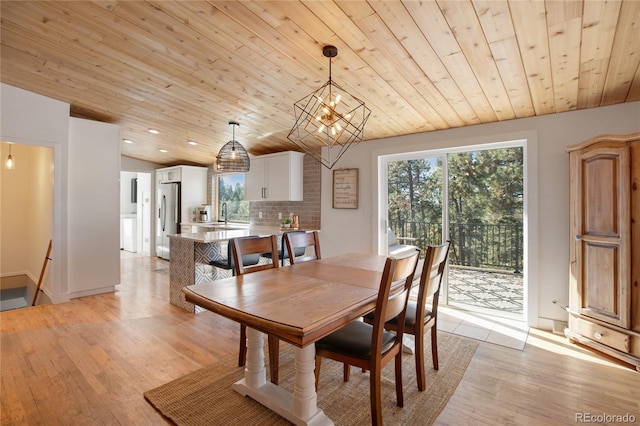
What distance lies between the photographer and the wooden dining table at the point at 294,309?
1285 millimetres

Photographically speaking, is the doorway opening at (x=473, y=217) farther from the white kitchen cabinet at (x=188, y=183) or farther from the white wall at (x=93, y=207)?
the white kitchen cabinet at (x=188, y=183)

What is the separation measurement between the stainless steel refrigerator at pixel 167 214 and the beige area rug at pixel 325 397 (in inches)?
192

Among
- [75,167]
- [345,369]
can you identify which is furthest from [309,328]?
[75,167]

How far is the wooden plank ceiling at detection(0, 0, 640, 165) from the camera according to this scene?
1920 mm

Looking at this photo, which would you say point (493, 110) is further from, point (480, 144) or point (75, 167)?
point (75, 167)

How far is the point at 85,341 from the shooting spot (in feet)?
9.07

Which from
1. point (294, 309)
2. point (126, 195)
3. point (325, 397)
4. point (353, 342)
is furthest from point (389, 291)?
point (126, 195)

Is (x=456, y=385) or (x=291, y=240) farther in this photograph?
(x=291, y=240)

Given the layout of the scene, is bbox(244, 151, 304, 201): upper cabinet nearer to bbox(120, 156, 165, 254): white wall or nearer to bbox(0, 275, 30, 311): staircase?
bbox(120, 156, 165, 254): white wall

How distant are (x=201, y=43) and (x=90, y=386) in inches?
103

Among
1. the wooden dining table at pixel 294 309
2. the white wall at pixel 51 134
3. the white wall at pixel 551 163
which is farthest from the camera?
the white wall at pixel 51 134

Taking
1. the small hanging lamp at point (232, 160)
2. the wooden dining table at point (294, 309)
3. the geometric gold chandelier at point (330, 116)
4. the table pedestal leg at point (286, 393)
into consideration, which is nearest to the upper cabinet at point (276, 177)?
the geometric gold chandelier at point (330, 116)

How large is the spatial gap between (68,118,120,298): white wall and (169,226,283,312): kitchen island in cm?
114

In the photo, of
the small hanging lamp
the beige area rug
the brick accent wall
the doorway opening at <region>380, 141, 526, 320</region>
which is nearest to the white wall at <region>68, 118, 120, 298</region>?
the small hanging lamp
